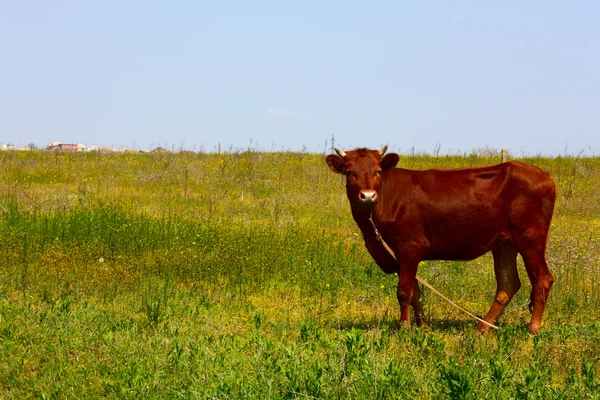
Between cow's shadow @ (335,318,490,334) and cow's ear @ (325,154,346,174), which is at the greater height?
cow's ear @ (325,154,346,174)

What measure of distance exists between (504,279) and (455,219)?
40.8 inches

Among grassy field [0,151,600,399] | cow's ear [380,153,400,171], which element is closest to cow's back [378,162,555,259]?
cow's ear [380,153,400,171]

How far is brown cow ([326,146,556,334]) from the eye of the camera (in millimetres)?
7750

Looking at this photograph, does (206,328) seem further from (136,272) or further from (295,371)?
(136,272)

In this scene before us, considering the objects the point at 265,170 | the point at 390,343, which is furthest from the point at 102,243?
the point at 265,170

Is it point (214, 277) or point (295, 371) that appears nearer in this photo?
point (295, 371)

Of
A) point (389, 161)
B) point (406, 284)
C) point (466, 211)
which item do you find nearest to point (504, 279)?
point (466, 211)

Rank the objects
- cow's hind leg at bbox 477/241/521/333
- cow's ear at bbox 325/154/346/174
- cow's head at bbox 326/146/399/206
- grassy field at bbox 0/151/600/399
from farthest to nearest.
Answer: cow's hind leg at bbox 477/241/521/333 < cow's ear at bbox 325/154/346/174 < cow's head at bbox 326/146/399/206 < grassy field at bbox 0/151/600/399

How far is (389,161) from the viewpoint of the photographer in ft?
25.7

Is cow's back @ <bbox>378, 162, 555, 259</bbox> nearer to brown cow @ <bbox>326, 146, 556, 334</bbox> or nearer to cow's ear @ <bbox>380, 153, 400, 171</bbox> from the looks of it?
brown cow @ <bbox>326, 146, 556, 334</bbox>

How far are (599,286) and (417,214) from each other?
3.72m

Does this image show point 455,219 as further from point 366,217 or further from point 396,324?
point 396,324

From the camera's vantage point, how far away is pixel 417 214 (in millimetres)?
7832

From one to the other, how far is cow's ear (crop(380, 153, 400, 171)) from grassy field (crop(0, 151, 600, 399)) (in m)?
1.77
